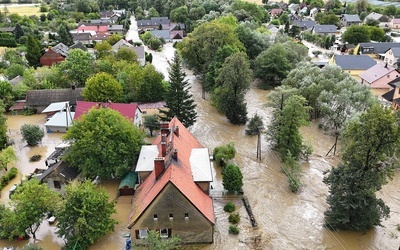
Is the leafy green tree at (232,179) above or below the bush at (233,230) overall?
above

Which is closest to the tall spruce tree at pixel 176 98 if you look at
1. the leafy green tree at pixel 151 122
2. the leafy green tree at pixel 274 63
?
the leafy green tree at pixel 151 122

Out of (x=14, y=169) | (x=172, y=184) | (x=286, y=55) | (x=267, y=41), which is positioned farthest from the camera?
(x=267, y=41)

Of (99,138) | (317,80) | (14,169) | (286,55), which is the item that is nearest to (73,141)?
(99,138)

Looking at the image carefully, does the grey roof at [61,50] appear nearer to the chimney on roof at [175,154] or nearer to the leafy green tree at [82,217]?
the leafy green tree at [82,217]

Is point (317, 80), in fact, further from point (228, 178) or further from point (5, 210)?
point (5, 210)

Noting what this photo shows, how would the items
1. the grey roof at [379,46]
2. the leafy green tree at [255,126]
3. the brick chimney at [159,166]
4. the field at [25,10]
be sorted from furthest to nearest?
1. the field at [25,10]
2. the grey roof at [379,46]
3. the leafy green tree at [255,126]
4. the brick chimney at [159,166]

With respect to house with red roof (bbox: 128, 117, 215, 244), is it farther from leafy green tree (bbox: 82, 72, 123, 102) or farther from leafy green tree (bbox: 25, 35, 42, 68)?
leafy green tree (bbox: 25, 35, 42, 68)

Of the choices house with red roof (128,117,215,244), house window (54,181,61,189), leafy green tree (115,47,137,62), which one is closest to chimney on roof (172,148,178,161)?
house with red roof (128,117,215,244)

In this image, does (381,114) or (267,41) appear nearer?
(381,114)
